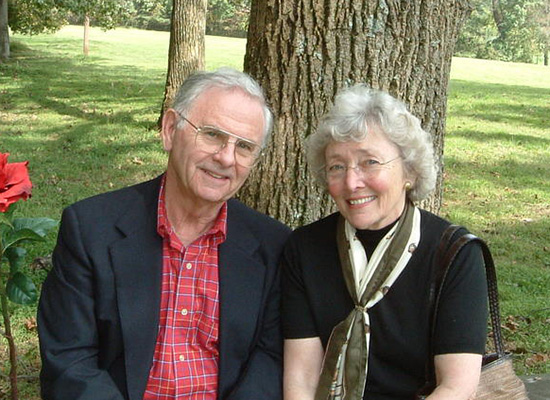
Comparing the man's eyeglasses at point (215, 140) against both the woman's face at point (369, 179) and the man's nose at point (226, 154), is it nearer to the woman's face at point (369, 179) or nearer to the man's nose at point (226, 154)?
the man's nose at point (226, 154)

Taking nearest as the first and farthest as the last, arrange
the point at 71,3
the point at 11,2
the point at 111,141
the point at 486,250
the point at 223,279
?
1. the point at 486,250
2. the point at 223,279
3. the point at 111,141
4. the point at 71,3
5. the point at 11,2

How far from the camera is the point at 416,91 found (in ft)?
12.3

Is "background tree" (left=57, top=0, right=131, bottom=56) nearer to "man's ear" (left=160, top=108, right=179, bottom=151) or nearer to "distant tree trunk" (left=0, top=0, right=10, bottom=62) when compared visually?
"distant tree trunk" (left=0, top=0, right=10, bottom=62)

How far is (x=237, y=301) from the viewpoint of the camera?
9.44 ft

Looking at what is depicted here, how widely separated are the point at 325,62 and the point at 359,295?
134cm

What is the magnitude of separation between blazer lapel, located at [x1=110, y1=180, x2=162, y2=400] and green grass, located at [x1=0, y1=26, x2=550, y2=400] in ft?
5.83

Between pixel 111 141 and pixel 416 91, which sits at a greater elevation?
pixel 416 91

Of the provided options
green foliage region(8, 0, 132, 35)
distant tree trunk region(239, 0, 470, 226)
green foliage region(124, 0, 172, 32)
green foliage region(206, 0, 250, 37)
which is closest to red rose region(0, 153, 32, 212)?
distant tree trunk region(239, 0, 470, 226)

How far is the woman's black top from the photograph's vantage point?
2625 mm

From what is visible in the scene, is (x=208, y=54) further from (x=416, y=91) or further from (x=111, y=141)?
(x=416, y=91)

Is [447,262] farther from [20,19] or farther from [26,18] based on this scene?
[20,19]

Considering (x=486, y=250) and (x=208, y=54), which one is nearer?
(x=486, y=250)

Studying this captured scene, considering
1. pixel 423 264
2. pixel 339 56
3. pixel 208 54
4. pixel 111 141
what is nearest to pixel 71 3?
pixel 111 141

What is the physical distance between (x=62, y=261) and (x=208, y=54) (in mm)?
25578
